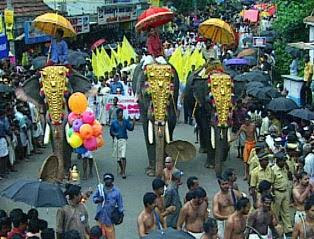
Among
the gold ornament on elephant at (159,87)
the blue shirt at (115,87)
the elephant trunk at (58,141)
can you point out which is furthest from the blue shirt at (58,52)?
the blue shirt at (115,87)

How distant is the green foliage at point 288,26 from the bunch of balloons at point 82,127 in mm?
12221

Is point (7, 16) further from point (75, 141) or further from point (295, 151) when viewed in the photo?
point (295, 151)

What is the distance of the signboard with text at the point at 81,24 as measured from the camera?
27667 millimetres

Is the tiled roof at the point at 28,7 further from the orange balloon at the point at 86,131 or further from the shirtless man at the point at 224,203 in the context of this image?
the shirtless man at the point at 224,203

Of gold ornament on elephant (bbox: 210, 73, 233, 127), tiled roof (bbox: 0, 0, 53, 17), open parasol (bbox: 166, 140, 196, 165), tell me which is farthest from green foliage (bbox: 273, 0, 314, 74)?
open parasol (bbox: 166, 140, 196, 165)

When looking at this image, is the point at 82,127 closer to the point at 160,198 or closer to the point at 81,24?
the point at 160,198

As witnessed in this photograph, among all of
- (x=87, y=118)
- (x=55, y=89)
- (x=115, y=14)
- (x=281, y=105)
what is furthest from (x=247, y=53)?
(x=87, y=118)

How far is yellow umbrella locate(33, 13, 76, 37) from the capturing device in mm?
14492

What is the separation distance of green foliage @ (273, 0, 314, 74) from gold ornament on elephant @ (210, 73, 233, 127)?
9466 mm

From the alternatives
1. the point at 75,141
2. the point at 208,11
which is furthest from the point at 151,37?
the point at 208,11

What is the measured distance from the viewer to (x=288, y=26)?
940 inches

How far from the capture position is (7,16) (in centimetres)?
2116

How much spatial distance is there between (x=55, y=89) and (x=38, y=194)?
212 inches

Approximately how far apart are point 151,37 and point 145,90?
1155 mm
